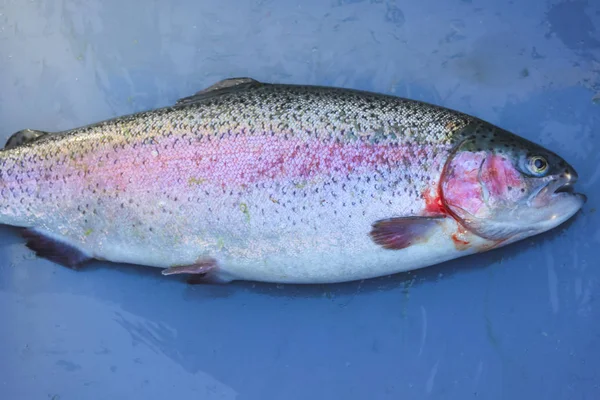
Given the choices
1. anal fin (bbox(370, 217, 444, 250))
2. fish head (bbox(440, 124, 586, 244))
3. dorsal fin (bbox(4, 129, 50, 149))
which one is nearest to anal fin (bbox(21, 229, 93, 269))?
dorsal fin (bbox(4, 129, 50, 149))

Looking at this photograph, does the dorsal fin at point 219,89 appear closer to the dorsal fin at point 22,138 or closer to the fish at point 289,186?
the fish at point 289,186

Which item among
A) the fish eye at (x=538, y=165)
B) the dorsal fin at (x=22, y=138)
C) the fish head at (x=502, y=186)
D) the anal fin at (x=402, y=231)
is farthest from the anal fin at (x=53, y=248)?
the fish eye at (x=538, y=165)

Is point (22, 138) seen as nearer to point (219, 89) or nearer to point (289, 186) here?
point (219, 89)

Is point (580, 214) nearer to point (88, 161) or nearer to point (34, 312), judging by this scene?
point (88, 161)

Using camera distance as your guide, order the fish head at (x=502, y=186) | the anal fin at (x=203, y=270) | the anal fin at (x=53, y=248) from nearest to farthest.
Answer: the fish head at (x=502, y=186), the anal fin at (x=203, y=270), the anal fin at (x=53, y=248)

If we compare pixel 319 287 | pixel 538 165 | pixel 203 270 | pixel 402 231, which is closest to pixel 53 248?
pixel 203 270

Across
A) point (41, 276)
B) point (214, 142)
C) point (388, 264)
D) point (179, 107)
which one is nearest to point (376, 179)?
point (388, 264)

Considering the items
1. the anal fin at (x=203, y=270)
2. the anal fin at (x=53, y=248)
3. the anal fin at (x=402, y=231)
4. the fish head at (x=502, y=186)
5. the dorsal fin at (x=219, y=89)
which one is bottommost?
the anal fin at (x=53, y=248)
